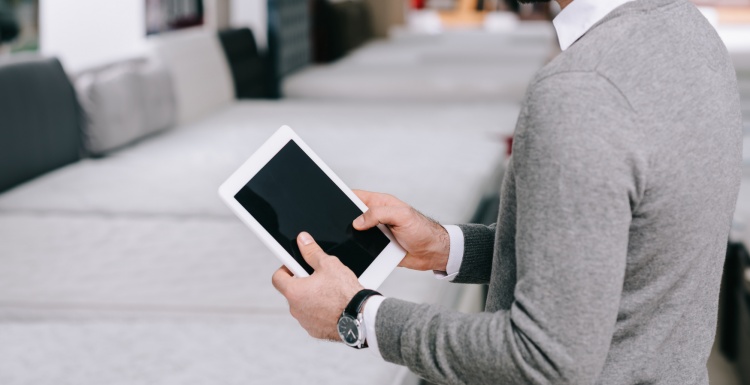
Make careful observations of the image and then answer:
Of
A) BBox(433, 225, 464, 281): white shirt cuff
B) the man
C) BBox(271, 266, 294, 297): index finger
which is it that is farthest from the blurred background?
the man

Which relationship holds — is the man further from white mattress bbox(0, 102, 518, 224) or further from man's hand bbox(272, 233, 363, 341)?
white mattress bbox(0, 102, 518, 224)

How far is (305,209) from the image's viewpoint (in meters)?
1.01

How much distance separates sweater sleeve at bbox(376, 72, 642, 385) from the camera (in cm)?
69

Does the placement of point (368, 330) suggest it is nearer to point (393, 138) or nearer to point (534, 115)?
point (534, 115)

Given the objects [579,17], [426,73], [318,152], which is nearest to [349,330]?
[579,17]

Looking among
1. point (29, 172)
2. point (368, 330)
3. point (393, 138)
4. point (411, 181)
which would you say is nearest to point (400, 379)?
point (368, 330)

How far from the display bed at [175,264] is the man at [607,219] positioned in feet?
2.52

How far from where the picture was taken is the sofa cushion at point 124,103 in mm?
3320

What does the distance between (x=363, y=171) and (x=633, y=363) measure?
2286 millimetres

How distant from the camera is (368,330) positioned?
826 millimetres

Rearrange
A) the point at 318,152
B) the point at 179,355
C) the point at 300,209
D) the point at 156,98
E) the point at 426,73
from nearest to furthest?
the point at 300,209 < the point at 179,355 < the point at 318,152 < the point at 156,98 < the point at 426,73

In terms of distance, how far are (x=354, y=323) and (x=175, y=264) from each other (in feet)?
4.59

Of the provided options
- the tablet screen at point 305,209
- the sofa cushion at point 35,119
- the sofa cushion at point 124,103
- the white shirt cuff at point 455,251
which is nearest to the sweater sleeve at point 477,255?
the white shirt cuff at point 455,251

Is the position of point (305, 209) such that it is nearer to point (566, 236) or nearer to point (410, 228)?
point (410, 228)
